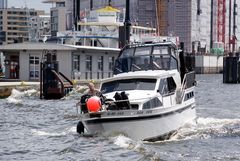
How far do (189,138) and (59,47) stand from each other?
33.4m

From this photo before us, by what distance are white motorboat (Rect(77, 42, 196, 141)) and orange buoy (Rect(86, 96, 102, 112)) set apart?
Answer: 0.48 ft

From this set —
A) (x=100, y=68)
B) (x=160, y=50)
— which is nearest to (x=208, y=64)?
(x=100, y=68)

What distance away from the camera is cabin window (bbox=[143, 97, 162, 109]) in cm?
2281

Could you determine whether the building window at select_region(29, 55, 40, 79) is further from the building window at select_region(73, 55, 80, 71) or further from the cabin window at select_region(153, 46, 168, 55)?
the cabin window at select_region(153, 46, 168, 55)

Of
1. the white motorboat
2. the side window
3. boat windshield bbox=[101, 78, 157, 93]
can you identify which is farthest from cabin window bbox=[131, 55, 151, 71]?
boat windshield bbox=[101, 78, 157, 93]

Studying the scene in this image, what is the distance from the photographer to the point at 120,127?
22.2 metres

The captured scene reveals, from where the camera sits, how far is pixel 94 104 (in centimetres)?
2250

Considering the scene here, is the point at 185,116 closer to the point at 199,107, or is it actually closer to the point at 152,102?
the point at 152,102

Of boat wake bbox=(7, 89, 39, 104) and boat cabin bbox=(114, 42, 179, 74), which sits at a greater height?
boat cabin bbox=(114, 42, 179, 74)

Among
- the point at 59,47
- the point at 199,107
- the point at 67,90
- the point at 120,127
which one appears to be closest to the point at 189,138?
the point at 120,127

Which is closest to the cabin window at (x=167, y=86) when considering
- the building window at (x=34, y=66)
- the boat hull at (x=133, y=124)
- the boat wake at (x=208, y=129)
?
the boat hull at (x=133, y=124)

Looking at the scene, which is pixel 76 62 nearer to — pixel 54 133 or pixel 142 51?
pixel 142 51

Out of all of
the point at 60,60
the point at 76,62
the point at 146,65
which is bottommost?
the point at 76,62

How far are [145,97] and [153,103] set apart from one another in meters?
0.39
